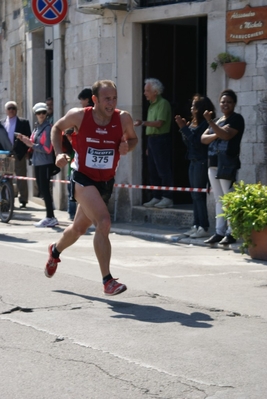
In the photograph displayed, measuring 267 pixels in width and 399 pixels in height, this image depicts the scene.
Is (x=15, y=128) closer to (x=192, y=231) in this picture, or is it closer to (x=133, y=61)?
(x=133, y=61)

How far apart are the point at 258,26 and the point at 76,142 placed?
539 cm

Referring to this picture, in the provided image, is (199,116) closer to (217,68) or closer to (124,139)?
(217,68)

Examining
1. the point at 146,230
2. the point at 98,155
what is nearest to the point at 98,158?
the point at 98,155

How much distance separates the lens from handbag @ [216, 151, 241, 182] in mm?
11945

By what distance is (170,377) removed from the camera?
5648 mm

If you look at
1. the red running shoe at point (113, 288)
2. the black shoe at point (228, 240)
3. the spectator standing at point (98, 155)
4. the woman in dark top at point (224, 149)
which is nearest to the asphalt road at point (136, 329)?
the red running shoe at point (113, 288)

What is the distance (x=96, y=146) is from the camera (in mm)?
8359

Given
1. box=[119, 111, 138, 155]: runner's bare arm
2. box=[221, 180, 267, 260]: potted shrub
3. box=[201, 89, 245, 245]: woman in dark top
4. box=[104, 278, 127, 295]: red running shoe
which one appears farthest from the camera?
box=[201, 89, 245, 245]: woman in dark top

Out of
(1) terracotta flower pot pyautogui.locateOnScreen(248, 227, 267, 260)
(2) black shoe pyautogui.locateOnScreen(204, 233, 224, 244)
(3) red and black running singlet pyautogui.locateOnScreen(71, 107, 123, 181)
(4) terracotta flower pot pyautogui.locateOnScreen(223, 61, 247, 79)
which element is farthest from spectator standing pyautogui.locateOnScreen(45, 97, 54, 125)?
(3) red and black running singlet pyautogui.locateOnScreen(71, 107, 123, 181)

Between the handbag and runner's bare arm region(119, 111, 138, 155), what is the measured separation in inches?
139

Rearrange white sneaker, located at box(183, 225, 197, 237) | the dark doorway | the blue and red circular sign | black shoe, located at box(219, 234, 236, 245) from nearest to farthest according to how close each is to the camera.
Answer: black shoe, located at box(219, 234, 236, 245) → white sneaker, located at box(183, 225, 197, 237) → the dark doorway → the blue and red circular sign

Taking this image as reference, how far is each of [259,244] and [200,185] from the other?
2000mm

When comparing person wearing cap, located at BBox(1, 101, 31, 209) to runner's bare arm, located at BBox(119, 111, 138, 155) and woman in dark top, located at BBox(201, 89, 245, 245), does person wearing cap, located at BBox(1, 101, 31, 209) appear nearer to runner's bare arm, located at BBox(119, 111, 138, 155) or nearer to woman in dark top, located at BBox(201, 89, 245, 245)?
woman in dark top, located at BBox(201, 89, 245, 245)

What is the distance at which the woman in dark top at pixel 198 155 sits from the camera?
12.5 meters
